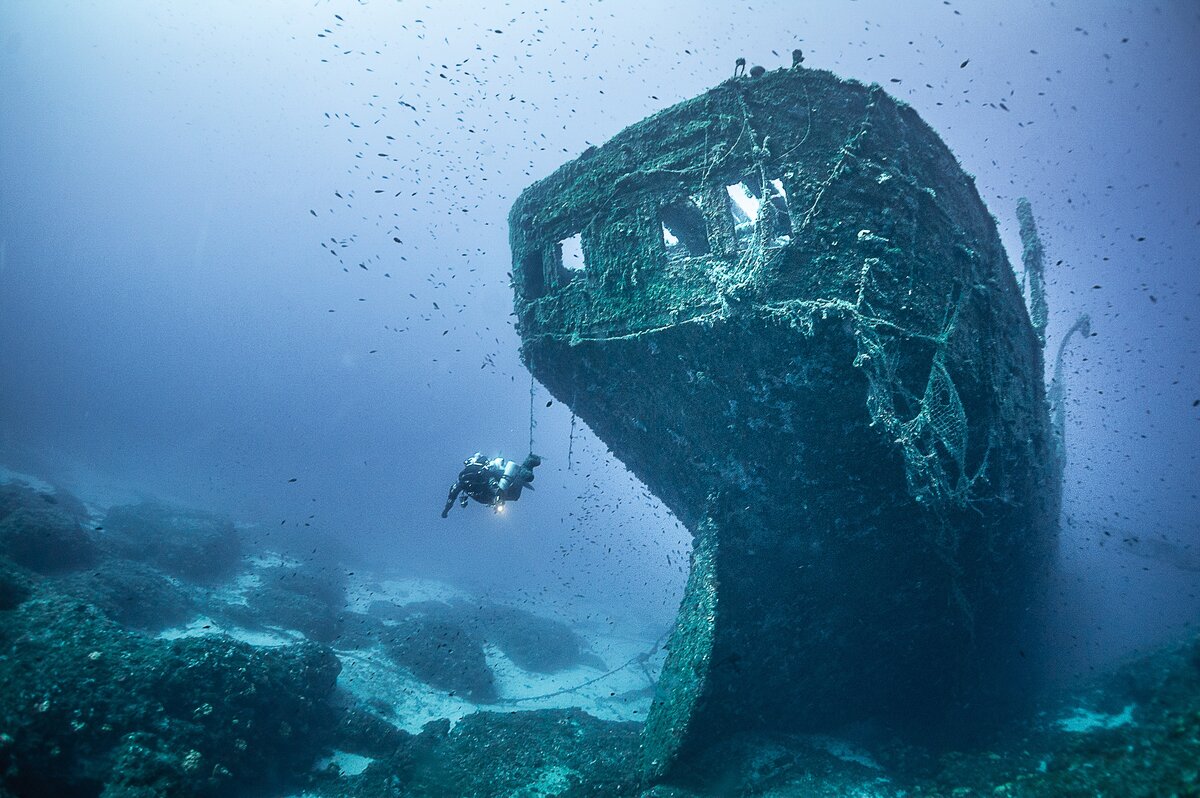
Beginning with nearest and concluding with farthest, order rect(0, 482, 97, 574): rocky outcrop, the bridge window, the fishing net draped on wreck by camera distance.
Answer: the fishing net draped on wreck < the bridge window < rect(0, 482, 97, 574): rocky outcrop

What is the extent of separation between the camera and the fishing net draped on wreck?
529cm

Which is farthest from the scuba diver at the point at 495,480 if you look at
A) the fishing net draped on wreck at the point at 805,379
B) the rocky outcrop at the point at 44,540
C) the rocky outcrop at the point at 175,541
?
the rocky outcrop at the point at 175,541

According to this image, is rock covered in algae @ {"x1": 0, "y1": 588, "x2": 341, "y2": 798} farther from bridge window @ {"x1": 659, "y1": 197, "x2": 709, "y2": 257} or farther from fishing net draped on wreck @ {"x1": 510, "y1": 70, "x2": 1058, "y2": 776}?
bridge window @ {"x1": 659, "y1": 197, "x2": 709, "y2": 257}

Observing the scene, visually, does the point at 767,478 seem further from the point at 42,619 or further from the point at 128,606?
the point at 128,606

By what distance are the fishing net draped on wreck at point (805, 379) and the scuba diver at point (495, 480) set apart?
1864 mm

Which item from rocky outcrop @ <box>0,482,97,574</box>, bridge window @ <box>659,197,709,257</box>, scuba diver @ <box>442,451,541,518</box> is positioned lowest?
scuba diver @ <box>442,451,541,518</box>

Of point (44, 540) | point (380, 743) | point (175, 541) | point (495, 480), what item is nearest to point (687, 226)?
point (495, 480)

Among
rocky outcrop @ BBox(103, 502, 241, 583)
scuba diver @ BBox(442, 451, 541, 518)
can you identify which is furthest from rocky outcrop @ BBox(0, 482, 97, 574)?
scuba diver @ BBox(442, 451, 541, 518)

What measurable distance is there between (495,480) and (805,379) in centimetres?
539

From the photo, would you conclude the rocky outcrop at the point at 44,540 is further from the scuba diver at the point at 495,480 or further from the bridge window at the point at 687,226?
the bridge window at the point at 687,226

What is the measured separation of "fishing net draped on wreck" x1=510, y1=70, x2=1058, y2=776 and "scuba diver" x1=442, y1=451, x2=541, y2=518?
1864 millimetres

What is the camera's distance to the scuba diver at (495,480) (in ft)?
26.0

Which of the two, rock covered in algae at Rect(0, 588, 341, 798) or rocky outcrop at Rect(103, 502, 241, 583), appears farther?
rocky outcrop at Rect(103, 502, 241, 583)

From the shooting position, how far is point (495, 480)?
8078 mm
